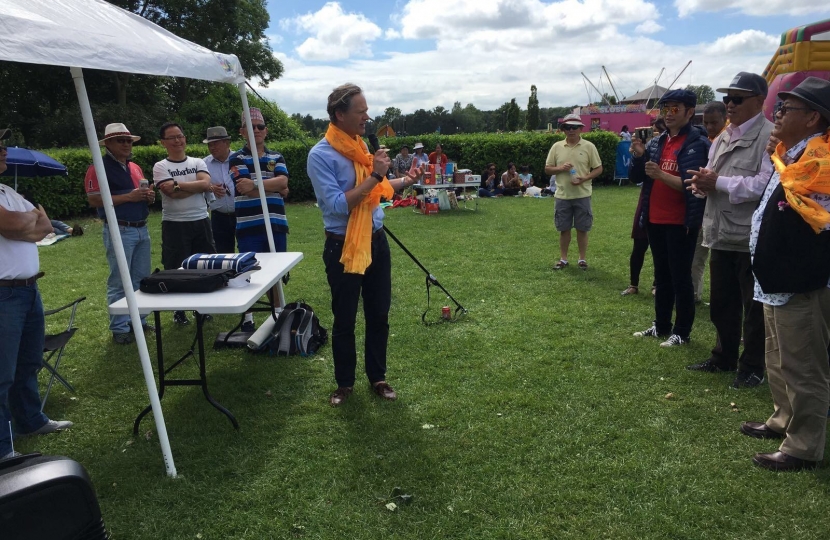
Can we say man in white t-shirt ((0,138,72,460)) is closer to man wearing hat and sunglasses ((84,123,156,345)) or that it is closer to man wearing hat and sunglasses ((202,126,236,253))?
man wearing hat and sunglasses ((84,123,156,345))

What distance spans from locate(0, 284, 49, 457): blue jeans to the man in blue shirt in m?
1.74

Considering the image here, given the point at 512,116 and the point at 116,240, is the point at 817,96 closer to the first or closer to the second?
the point at 116,240

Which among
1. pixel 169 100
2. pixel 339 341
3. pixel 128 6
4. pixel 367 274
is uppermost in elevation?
pixel 128 6

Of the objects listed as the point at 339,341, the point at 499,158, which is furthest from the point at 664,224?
the point at 499,158

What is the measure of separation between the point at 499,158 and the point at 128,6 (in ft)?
54.6

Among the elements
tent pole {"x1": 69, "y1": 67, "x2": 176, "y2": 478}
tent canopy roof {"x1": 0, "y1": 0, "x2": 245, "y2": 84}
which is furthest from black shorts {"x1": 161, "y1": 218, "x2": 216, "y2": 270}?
tent pole {"x1": 69, "y1": 67, "x2": 176, "y2": 478}

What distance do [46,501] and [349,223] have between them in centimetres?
238

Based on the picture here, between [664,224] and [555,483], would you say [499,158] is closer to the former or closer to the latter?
[664,224]

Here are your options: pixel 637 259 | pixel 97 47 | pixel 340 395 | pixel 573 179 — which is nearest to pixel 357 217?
pixel 340 395

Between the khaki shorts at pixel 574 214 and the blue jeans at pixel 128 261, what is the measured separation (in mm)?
4954

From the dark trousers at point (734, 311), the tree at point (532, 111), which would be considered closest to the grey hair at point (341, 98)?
the dark trousers at point (734, 311)

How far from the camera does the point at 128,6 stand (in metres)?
23.2

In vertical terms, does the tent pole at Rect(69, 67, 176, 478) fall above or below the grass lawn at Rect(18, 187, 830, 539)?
above

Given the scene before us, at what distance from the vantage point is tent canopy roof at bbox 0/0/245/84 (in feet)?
7.55
